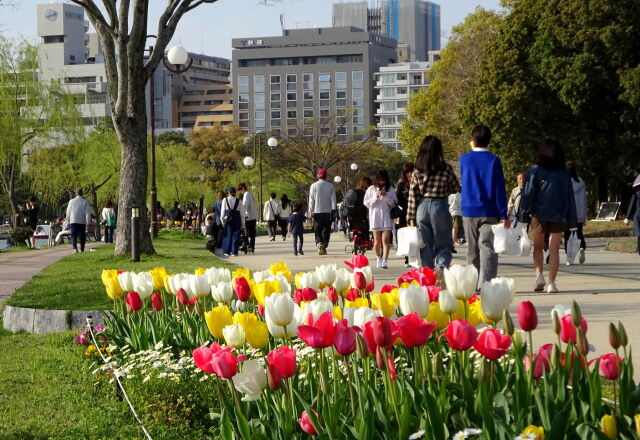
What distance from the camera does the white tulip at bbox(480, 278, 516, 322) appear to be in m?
3.94

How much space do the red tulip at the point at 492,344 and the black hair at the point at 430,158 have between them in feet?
24.7

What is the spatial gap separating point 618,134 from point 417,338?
36.3 meters

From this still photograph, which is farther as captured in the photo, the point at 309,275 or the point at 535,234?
the point at 535,234

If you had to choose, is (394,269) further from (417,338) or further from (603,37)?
(603,37)

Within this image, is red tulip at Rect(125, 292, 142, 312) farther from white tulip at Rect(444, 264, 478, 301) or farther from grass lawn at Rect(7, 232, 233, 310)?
grass lawn at Rect(7, 232, 233, 310)

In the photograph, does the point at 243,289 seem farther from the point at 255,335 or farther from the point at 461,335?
Answer: the point at 461,335

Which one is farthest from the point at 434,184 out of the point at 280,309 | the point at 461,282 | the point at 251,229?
the point at 251,229

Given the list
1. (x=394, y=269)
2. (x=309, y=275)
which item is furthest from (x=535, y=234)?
(x=309, y=275)

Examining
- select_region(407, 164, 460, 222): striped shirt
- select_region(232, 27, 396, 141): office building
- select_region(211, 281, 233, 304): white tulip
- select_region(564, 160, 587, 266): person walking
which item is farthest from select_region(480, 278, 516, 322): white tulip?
select_region(232, 27, 396, 141): office building

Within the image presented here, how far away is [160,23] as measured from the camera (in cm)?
1952

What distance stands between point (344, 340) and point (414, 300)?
0.69 meters

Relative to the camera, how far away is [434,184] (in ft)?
36.1

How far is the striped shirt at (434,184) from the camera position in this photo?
36.1 ft

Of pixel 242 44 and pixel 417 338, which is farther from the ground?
pixel 242 44
